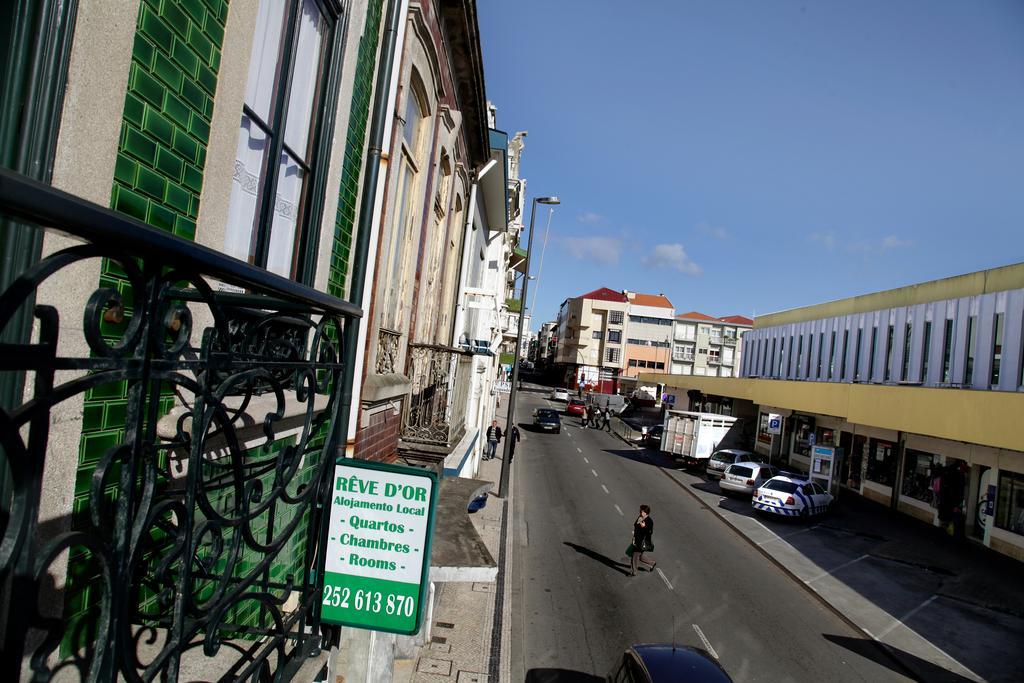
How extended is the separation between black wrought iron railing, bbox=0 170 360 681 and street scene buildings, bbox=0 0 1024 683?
13mm

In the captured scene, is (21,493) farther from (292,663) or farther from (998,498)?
(998,498)

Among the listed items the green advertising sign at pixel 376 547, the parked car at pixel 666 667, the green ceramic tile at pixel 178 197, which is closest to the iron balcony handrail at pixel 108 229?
the green ceramic tile at pixel 178 197

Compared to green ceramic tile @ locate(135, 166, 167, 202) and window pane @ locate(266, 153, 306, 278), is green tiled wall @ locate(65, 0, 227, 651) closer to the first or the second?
green ceramic tile @ locate(135, 166, 167, 202)

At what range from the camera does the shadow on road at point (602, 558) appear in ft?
49.3

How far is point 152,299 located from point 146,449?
0.45 metres

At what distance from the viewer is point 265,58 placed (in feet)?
14.0

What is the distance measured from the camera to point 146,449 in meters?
1.83

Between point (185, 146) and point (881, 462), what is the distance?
2990 centimetres

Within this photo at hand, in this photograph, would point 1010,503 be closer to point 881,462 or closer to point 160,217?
point 881,462

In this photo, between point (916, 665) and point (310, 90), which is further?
point (916, 665)

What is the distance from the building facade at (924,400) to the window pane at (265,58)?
1894 cm

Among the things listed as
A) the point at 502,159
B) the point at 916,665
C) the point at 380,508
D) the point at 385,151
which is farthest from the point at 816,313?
the point at 380,508

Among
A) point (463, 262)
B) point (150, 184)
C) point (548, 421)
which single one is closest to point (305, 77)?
point (150, 184)

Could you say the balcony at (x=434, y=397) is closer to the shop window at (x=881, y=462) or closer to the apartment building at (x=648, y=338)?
the shop window at (x=881, y=462)
